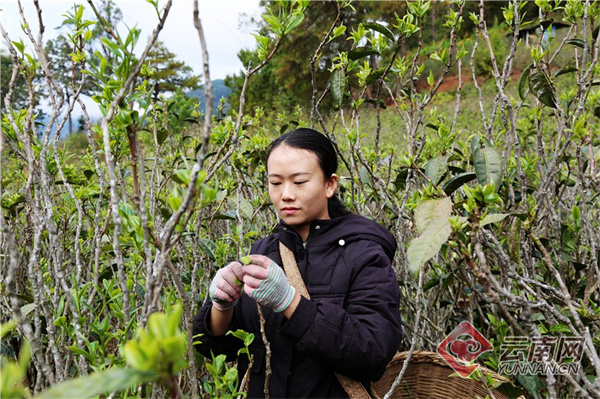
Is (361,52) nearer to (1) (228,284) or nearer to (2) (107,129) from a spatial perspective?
(1) (228,284)

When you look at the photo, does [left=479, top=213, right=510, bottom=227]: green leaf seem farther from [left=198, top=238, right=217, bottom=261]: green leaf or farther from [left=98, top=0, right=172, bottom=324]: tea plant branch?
[left=198, top=238, right=217, bottom=261]: green leaf

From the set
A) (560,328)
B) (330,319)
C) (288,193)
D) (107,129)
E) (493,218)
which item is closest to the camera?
(107,129)

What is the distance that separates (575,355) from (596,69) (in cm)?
117

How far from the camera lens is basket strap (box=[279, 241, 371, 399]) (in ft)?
4.64

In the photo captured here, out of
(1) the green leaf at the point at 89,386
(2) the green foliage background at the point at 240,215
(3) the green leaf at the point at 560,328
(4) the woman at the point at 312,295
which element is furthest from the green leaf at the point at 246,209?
(1) the green leaf at the point at 89,386

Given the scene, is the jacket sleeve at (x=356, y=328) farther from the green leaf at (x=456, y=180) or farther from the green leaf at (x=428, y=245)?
the green leaf at (x=428, y=245)

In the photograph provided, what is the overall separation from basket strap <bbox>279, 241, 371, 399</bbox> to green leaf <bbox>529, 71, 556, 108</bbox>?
3.50 ft

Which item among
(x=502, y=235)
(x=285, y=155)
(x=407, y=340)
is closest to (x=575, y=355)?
(x=502, y=235)

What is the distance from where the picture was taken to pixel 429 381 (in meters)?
1.77

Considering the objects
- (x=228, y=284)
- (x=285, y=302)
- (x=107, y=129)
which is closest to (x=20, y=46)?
(x=107, y=129)

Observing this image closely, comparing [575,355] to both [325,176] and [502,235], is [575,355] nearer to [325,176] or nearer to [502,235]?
[502,235]

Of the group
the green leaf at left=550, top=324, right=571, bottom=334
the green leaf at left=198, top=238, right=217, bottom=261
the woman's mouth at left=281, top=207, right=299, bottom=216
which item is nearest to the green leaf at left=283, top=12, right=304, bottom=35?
the woman's mouth at left=281, top=207, right=299, bottom=216

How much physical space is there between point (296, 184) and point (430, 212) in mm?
578

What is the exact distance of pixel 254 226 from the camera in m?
2.20
